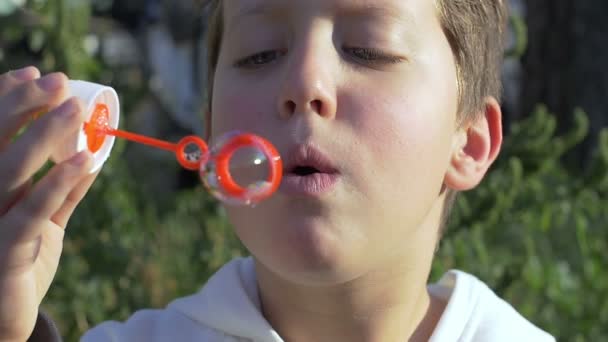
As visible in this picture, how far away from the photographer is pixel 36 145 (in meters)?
1.42

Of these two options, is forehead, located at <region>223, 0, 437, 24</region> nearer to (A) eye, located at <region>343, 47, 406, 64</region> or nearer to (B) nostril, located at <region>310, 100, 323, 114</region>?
(A) eye, located at <region>343, 47, 406, 64</region>

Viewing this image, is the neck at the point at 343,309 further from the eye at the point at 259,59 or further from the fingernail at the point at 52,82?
the fingernail at the point at 52,82

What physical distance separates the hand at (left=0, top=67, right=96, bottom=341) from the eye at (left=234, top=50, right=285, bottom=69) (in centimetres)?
41

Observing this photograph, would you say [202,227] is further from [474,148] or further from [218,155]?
[218,155]

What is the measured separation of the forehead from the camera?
173 centimetres

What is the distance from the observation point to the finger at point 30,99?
146 cm

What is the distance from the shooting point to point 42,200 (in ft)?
4.75

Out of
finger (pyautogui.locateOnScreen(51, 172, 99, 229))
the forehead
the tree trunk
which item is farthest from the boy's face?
the tree trunk

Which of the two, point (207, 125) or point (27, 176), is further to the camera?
point (207, 125)

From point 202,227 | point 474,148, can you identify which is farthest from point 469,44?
point 202,227

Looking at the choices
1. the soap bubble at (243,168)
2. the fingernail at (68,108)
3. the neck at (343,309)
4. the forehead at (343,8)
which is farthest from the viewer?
the neck at (343,309)

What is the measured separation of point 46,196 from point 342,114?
1.61ft

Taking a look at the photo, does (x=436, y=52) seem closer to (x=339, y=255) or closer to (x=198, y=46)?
(x=339, y=255)

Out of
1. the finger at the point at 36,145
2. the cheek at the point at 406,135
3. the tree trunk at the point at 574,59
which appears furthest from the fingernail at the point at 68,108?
the tree trunk at the point at 574,59
